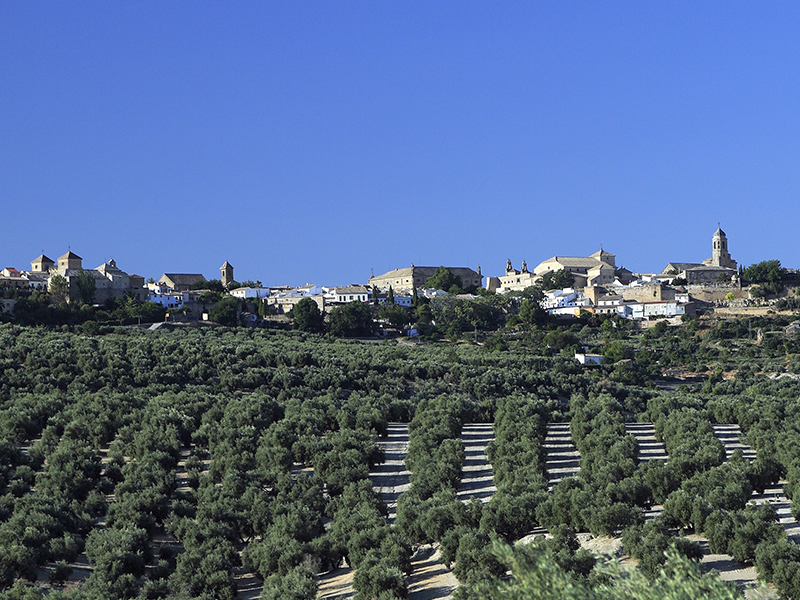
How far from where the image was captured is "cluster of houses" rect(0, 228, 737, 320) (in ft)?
314

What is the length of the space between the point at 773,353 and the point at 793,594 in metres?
57.8

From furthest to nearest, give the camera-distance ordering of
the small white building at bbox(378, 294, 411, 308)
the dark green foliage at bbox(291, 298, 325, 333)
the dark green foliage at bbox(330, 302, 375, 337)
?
the small white building at bbox(378, 294, 411, 308) → the dark green foliage at bbox(291, 298, 325, 333) → the dark green foliage at bbox(330, 302, 375, 337)

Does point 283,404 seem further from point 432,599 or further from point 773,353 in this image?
point 773,353

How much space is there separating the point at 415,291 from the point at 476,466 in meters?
77.5

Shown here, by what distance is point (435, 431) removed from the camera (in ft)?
115

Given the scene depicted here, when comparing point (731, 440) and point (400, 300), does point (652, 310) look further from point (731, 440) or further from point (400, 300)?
point (731, 440)

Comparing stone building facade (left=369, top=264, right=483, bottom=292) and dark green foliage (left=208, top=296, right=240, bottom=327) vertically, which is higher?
stone building facade (left=369, top=264, right=483, bottom=292)

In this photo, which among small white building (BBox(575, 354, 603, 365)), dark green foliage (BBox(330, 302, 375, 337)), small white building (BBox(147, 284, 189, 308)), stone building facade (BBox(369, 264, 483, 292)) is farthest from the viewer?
stone building facade (BBox(369, 264, 483, 292))

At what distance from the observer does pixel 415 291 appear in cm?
10962

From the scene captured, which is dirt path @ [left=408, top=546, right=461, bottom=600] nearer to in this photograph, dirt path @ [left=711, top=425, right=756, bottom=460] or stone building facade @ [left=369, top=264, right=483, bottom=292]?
dirt path @ [left=711, top=425, right=756, bottom=460]

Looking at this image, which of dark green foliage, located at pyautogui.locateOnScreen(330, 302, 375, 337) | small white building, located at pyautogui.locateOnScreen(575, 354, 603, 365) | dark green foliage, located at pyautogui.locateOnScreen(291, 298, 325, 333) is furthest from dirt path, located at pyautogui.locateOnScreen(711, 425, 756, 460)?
dark green foliage, located at pyautogui.locateOnScreen(291, 298, 325, 333)

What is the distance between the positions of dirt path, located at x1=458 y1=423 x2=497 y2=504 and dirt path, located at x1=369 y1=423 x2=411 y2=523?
6.10ft

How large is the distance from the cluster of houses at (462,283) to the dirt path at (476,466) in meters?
54.5

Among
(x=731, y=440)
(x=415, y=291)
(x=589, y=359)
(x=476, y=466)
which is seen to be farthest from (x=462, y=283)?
(x=476, y=466)
